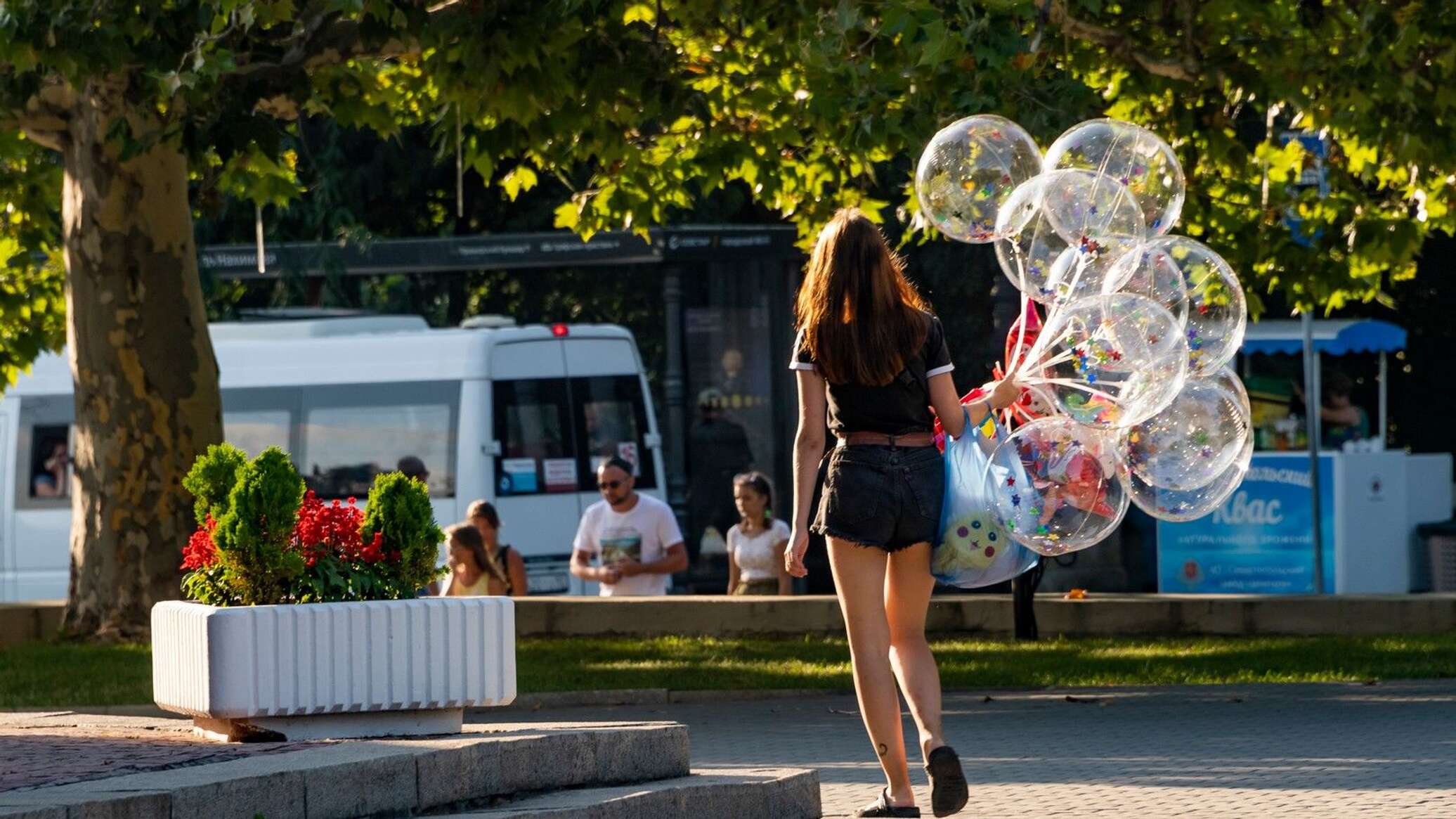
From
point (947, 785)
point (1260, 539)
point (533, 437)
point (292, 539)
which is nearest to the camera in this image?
point (947, 785)

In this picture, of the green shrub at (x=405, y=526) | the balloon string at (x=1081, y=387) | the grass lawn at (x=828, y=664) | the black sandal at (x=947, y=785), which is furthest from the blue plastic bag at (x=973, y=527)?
the grass lawn at (x=828, y=664)

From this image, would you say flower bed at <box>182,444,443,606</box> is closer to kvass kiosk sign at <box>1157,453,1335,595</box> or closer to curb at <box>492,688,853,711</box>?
curb at <box>492,688,853,711</box>

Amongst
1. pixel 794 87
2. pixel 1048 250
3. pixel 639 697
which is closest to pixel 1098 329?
pixel 1048 250

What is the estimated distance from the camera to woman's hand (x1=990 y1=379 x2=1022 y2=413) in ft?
24.8

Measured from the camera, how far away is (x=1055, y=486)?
24.4ft

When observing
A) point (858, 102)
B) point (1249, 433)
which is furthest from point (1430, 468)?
point (1249, 433)

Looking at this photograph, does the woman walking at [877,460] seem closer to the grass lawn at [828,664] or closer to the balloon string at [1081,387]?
the balloon string at [1081,387]

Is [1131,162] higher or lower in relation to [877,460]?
higher

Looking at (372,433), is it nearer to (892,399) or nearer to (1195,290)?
(1195,290)

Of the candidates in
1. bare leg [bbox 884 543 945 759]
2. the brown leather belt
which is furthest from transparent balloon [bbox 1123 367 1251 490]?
bare leg [bbox 884 543 945 759]

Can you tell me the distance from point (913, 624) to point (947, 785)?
54cm

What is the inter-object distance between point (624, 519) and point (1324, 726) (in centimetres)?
722

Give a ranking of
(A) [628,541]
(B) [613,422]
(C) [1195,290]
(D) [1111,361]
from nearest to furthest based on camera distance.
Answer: (D) [1111,361] < (C) [1195,290] < (A) [628,541] < (B) [613,422]

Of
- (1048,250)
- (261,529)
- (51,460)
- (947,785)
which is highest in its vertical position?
(1048,250)
